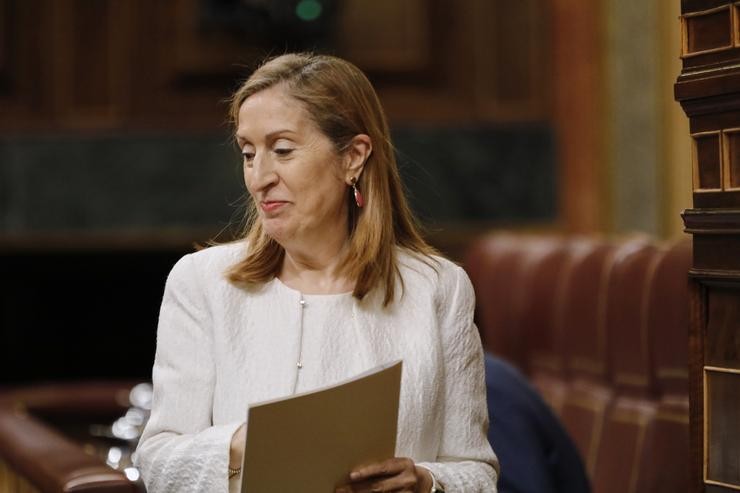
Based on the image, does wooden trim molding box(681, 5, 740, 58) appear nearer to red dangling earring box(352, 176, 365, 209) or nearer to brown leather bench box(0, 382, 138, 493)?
red dangling earring box(352, 176, 365, 209)

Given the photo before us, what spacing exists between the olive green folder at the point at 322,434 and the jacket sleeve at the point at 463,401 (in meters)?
0.19

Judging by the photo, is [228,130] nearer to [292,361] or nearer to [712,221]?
[292,361]

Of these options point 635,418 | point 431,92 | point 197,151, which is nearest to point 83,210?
point 197,151

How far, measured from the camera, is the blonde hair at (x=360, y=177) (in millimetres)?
2057

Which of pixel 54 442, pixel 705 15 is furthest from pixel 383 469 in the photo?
pixel 54 442

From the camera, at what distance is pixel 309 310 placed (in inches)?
82.4

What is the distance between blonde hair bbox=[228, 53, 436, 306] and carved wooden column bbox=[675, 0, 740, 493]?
0.48 meters

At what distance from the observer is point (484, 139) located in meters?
5.86

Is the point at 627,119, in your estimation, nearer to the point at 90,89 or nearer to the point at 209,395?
the point at 90,89

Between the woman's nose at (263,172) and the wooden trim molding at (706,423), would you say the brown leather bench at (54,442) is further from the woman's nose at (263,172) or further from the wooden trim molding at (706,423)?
the wooden trim molding at (706,423)

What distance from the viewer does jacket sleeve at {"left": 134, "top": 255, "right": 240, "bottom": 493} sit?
197cm

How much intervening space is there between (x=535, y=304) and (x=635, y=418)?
2.68 feet

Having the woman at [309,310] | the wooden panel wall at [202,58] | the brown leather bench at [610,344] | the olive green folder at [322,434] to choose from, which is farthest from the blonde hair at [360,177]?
the wooden panel wall at [202,58]

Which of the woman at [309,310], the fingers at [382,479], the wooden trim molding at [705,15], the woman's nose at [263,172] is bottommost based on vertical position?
the fingers at [382,479]
